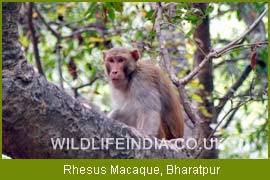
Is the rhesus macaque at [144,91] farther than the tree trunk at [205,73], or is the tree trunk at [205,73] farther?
the tree trunk at [205,73]

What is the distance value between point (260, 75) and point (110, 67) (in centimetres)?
368

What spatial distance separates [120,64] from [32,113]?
12.2 ft

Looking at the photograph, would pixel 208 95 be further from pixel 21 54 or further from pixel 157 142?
pixel 21 54

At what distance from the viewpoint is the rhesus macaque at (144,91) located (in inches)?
284

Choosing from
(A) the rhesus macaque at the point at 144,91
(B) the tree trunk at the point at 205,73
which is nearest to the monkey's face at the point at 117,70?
(A) the rhesus macaque at the point at 144,91

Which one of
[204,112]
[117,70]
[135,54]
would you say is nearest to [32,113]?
[117,70]

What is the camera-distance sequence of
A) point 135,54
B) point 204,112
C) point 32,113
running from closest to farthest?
point 32,113, point 135,54, point 204,112

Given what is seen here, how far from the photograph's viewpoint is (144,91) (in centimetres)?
722

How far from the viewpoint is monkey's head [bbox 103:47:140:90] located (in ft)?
23.7

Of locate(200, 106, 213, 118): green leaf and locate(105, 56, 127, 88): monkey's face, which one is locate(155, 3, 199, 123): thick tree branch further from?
locate(200, 106, 213, 118): green leaf

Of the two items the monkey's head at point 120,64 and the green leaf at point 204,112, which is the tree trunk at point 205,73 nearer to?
the green leaf at point 204,112

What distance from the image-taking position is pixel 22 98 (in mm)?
3559

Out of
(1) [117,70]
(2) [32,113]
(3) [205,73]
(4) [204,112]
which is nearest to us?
(2) [32,113]

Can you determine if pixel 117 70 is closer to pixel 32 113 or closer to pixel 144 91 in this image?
pixel 144 91
